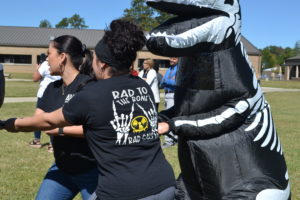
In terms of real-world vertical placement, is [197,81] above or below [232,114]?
above

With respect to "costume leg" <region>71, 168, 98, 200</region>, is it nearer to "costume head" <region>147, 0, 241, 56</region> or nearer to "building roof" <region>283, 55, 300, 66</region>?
"costume head" <region>147, 0, 241, 56</region>

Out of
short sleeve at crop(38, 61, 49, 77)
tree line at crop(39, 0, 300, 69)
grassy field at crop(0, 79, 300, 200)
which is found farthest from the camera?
tree line at crop(39, 0, 300, 69)

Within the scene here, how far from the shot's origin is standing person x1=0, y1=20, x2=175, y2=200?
2.22m

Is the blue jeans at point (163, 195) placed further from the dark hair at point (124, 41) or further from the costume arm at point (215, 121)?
the dark hair at point (124, 41)

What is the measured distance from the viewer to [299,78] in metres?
61.6

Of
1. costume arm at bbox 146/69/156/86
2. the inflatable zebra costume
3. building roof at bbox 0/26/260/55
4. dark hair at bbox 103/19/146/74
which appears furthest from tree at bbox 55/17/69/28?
dark hair at bbox 103/19/146/74

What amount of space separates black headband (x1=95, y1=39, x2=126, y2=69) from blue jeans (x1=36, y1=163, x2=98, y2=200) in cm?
94

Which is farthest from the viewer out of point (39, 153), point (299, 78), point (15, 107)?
point (299, 78)

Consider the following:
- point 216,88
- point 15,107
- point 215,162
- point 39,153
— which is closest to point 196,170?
point 215,162

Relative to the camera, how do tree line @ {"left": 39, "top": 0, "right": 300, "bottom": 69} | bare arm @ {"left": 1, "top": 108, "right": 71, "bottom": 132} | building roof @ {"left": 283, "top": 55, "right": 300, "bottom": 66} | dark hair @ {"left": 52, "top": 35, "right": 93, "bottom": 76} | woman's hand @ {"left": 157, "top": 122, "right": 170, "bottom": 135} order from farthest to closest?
building roof @ {"left": 283, "top": 55, "right": 300, "bottom": 66}
tree line @ {"left": 39, "top": 0, "right": 300, "bottom": 69}
dark hair @ {"left": 52, "top": 35, "right": 93, "bottom": 76}
woman's hand @ {"left": 157, "top": 122, "right": 170, "bottom": 135}
bare arm @ {"left": 1, "top": 108, "right": 71, "bottom": 132}

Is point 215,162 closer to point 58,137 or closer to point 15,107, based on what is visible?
point 58,137

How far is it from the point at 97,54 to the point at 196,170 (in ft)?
3.27

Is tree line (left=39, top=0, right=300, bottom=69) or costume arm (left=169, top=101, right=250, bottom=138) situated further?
tree line (left=39, top=0, right=300, bottom=69)

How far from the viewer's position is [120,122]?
7.34 feet
